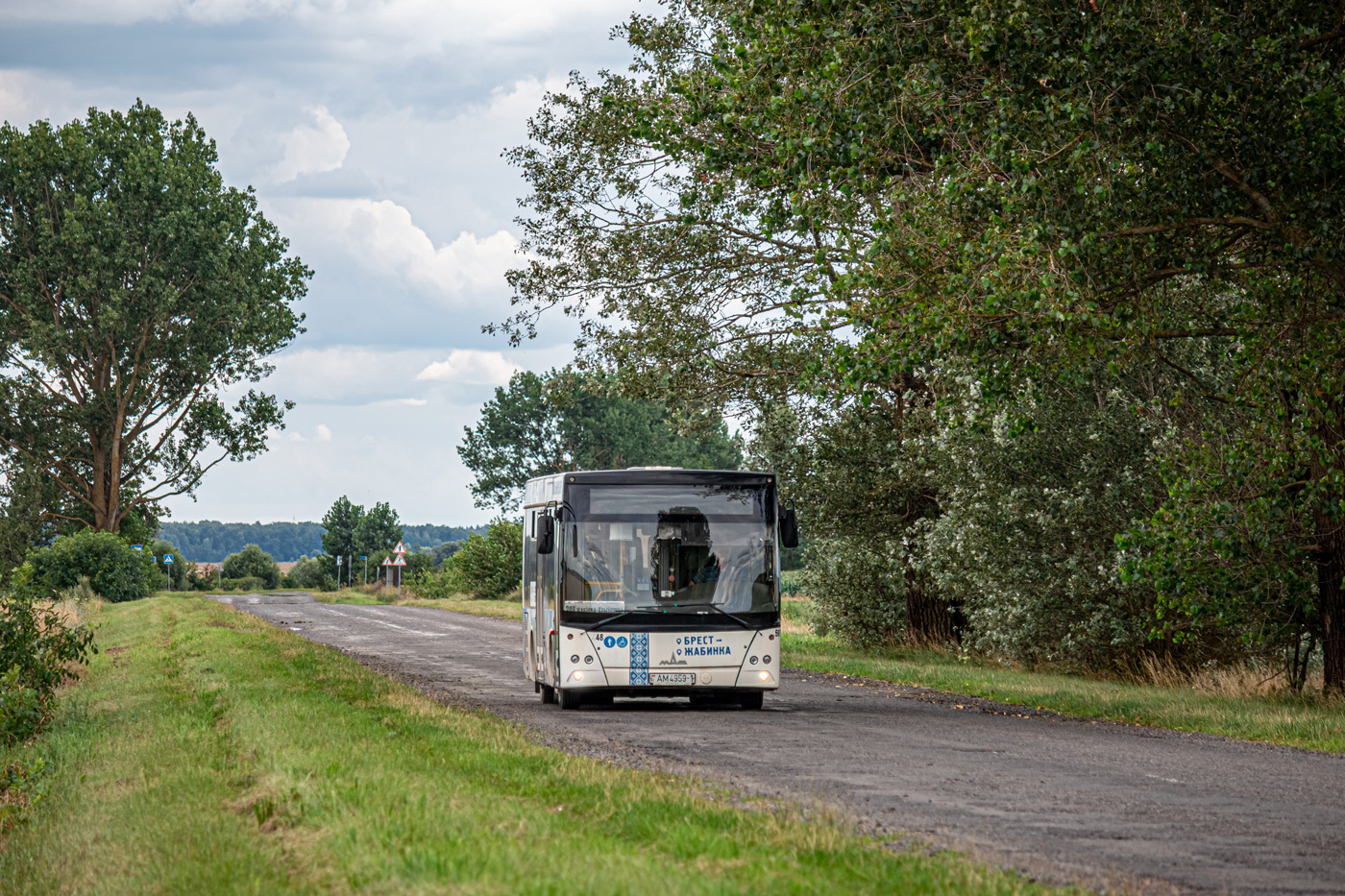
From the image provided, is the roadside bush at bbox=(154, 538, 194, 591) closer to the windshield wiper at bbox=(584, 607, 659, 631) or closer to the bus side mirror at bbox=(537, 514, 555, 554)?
the bus side mirror at bbox=(537, 514, 555, 554)

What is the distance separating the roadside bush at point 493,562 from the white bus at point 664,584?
138 ft

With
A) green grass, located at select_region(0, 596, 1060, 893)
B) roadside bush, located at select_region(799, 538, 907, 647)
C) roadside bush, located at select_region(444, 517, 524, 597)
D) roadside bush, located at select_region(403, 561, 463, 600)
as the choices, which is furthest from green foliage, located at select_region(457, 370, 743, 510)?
green grass, located at select_region(0, 596, 1060, 893)

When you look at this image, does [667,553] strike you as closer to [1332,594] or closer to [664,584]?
[664,584]

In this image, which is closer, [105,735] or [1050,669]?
[105,735]

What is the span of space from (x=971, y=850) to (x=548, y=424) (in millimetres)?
93817

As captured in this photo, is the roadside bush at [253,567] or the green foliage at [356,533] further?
the roadside bush at [253,567]

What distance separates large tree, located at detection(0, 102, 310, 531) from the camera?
180ft

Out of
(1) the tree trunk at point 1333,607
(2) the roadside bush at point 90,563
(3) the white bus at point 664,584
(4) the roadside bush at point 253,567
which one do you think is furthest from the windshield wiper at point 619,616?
(4) the roadside bush at point 253,567

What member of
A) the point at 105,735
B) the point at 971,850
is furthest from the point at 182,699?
the point at 971,850

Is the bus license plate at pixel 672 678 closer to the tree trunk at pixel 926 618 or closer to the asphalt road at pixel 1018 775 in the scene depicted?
the asphalt road at pixel 1018 775

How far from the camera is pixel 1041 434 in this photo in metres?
19.6

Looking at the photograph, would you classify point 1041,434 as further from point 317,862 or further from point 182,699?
point 317,862

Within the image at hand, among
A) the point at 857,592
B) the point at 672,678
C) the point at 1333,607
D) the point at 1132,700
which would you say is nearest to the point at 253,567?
the point at 857,592

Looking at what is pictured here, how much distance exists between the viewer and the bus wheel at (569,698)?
628 inches
